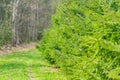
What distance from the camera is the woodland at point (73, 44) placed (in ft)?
19.5

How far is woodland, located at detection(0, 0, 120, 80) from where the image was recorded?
594cm

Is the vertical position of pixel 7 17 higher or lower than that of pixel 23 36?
higher

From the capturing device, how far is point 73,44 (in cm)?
1069

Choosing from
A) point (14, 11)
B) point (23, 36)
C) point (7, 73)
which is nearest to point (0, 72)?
point (7, 73)

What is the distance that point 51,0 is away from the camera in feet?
269

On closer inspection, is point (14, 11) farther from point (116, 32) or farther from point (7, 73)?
point (116, 32)

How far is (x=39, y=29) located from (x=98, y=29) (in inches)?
2921

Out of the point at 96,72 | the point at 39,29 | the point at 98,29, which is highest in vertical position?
the point at 98,29

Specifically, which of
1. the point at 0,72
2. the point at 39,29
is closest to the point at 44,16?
the point at 39,29

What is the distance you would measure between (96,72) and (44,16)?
7570 centimetres

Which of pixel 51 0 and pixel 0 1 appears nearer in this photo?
pixel 0 1

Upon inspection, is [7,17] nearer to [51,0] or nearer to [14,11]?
[14,11]

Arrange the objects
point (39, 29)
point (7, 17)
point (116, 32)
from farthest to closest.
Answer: point (39, 29), point (7, 17), point (116, 32)


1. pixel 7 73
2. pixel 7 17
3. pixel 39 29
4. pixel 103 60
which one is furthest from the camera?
pixel 39 29
